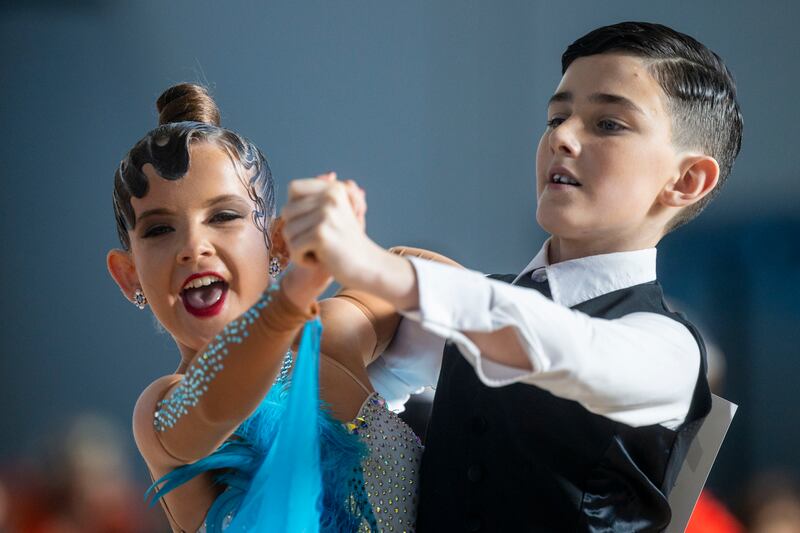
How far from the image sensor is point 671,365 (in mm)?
1139

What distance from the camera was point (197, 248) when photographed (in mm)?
1302

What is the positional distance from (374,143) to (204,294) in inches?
68.0

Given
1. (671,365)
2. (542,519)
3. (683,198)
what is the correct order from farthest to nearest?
(683,198) → (542,519) → (671,365)

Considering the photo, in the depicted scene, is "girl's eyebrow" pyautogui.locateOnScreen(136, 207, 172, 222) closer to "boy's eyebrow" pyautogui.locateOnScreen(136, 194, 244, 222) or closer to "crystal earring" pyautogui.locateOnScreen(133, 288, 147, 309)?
"boy's eyebrow" pyautogui.locateOnScreen(136, 194, 244, 222)

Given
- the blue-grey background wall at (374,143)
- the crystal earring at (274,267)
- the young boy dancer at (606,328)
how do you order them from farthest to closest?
the blue-grey background wall at (374,143)
the crystal earring at (274,267)
the young boy dancer at (606,328)

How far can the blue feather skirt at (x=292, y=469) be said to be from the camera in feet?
3.61

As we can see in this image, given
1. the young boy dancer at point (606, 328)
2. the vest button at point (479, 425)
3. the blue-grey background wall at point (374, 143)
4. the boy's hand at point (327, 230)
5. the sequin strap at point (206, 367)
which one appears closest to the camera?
the boy's hand at point (327, 230)

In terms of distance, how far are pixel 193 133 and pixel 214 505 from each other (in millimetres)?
499

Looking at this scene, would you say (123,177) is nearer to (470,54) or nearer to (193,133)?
A: (193,133)

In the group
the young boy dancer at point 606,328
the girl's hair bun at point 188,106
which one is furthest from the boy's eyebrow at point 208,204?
the young boy dancer at point 606,328

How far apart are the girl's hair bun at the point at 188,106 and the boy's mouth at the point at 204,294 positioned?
0.99 ft

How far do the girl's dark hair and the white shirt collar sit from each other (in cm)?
41

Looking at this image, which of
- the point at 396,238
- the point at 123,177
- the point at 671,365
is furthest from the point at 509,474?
the point at 396,238

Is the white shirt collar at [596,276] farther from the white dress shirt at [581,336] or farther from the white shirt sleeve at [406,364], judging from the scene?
the white shirt sleeve at [406,364]
